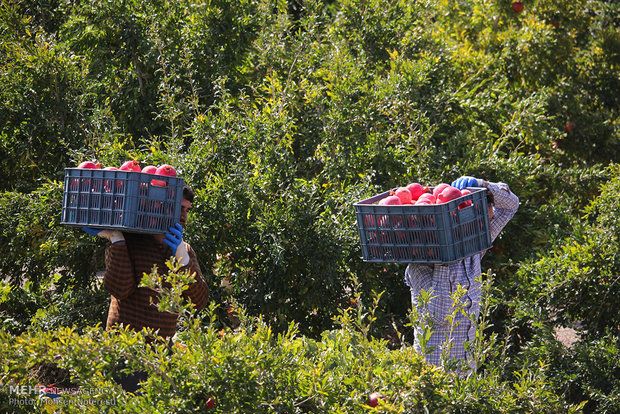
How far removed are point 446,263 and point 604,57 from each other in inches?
241

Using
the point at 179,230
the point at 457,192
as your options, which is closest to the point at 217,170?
the point at 179,230

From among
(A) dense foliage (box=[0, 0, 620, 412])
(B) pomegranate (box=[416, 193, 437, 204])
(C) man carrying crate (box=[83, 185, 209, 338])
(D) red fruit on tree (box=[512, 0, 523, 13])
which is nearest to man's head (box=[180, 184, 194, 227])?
(C) man carrying crate (box=[83, 185, 209, 338])

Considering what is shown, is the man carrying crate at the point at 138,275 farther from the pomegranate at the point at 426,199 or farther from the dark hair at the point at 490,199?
the dark hair at the point at 490,199

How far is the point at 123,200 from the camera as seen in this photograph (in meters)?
3.57

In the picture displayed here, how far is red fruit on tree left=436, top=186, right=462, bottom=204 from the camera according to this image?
3.66 metres

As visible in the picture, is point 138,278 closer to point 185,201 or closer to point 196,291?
point 196,291

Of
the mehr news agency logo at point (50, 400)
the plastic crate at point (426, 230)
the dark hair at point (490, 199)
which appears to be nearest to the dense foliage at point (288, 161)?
the plastic crate at point (426, 230)

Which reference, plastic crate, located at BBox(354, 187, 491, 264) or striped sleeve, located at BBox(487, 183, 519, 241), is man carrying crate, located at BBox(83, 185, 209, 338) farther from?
striped sleeve, located at BBox(487, 183, 519, 241)

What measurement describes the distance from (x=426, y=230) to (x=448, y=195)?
23cm

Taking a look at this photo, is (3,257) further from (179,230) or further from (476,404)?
(476,404)

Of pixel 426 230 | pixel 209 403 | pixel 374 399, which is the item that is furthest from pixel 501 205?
pixel 209 403

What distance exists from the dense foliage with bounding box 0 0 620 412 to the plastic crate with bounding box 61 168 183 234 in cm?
81

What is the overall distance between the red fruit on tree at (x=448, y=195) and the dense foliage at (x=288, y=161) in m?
0.73

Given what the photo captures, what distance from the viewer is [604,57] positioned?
862cm
